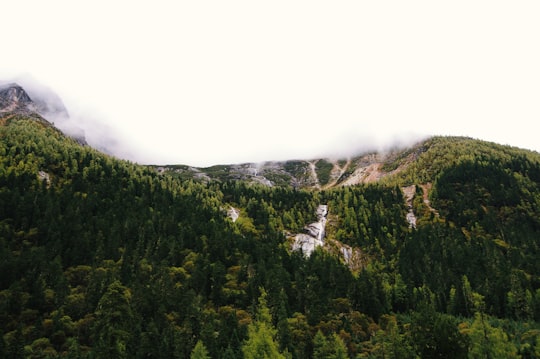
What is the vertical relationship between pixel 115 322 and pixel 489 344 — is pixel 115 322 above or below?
above

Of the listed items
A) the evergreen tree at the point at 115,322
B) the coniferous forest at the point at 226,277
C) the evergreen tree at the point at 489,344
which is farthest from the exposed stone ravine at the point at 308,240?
the evergreen tree at the point at 115,322

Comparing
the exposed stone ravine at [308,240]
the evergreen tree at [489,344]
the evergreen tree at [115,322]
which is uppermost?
the evergreen tree at [115,322]

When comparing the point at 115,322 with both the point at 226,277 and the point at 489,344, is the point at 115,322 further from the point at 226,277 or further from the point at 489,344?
the point at 489,344

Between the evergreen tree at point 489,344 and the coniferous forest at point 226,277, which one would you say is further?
the coniferous forest at point 226,277

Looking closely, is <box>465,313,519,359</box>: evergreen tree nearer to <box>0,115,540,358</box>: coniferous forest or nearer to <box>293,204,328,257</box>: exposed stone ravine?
<box>0,115,540,358</box>: coniferous forest

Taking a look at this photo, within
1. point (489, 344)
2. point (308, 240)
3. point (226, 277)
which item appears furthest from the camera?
point (308, 240)

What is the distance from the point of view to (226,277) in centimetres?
11238

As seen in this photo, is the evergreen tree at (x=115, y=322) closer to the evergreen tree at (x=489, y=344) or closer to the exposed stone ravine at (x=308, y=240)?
the evergreen tree at (x=489, y=344)

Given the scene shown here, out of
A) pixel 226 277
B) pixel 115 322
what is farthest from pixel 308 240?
pixel 115 322

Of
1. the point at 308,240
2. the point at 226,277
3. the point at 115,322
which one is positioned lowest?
the point at 308,240

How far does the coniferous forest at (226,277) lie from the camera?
7000cm

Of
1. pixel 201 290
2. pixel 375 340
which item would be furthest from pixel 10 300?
pixel 375 340

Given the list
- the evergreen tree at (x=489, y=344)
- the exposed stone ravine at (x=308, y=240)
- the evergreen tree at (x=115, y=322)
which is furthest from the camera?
the exposed stone ravine at (x=308, y=240)

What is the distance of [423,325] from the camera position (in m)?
53.8
